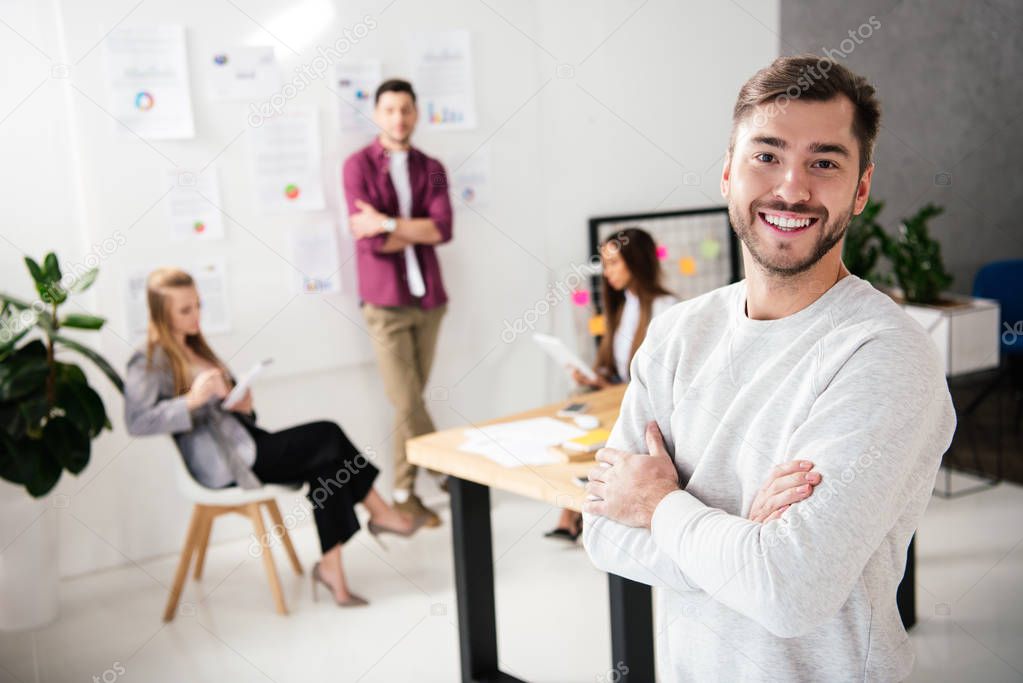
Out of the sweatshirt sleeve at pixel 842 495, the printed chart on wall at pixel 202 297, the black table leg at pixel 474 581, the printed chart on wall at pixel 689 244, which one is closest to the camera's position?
the sweatshirt sleeve at pixel 842 495

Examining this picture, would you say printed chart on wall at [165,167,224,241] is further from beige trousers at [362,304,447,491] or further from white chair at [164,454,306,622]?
white chair at [164,454,306,622]

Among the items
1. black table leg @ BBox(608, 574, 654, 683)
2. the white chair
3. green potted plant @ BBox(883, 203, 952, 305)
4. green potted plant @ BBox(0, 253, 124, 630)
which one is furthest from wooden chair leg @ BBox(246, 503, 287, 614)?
green potted plant @ BBox(883, 203, 952, 305)

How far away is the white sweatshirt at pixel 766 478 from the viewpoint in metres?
1.37

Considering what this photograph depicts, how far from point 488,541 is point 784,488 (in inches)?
56.9

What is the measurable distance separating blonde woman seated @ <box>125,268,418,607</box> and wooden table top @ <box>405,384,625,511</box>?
1.03 meters

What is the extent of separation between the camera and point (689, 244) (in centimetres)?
514

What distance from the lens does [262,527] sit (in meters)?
3.49

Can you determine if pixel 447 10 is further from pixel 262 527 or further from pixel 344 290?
pixel 262 527

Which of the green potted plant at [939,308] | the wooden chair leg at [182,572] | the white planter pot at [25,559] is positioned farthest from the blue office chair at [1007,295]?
the white planter pot at [25,559]

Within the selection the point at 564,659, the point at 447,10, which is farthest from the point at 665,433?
the point at 447,10

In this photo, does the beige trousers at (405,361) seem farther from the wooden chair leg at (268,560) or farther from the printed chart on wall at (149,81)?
the printed chart on wall at (149,81)

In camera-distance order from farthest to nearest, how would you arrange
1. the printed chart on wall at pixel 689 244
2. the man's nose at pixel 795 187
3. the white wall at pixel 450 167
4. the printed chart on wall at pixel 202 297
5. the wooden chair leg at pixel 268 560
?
the printed chart on wall at pixel 689 244 < the printed chart on wall at pixel 202 297 < the white wall at pixel 450 167 < the wooden chair leg at pixel 268 560 < the man's nose at pixel 795 187

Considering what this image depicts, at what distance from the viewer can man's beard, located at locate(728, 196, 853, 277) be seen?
1.50 meters

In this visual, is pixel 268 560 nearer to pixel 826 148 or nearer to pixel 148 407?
pixel 148 407
